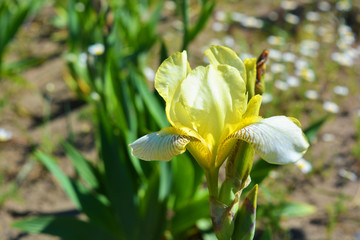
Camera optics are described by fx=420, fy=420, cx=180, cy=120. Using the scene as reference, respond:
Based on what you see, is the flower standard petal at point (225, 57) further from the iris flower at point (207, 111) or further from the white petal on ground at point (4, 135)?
the white petal on ground at point (4, 135)

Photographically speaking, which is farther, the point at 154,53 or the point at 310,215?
the point at 154,53

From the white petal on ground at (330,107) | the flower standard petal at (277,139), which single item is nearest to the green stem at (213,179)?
the flower standard petal at (277,139)

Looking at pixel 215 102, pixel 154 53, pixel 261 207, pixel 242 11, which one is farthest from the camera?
pixel 242 11

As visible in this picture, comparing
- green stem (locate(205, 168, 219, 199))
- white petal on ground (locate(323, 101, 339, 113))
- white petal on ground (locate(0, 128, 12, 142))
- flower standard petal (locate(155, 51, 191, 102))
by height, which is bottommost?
white petal on ground (locate(323, 101, 339, 113))

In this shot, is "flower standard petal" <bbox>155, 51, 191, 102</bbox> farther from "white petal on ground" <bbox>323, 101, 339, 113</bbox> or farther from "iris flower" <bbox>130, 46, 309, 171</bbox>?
"white petal on ground" <bbox>323, 101, 339, 113</bbox>

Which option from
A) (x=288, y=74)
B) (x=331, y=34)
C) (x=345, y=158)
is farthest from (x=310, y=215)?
(x=331, y=34)

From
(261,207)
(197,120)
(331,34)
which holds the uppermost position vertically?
(197,120)

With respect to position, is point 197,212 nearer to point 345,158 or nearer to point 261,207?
point 261,207

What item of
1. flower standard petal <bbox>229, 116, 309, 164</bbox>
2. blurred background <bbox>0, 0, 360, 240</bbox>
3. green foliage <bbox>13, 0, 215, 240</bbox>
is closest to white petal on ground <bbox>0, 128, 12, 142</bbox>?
blurred background <bbox>0, 0, 360, 240</bbox>
